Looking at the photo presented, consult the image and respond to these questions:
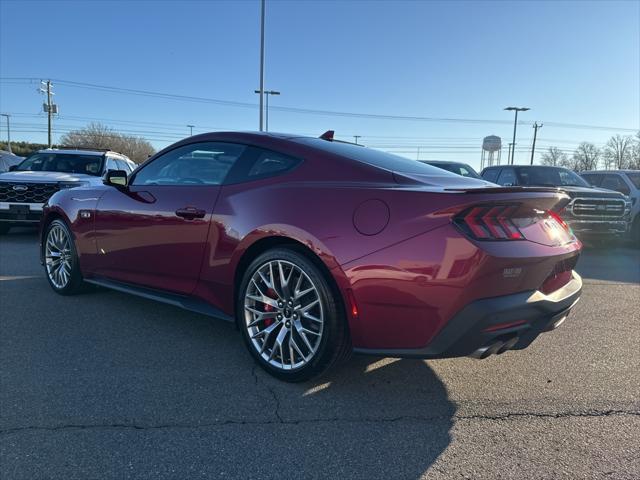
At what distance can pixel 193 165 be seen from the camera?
143 inches

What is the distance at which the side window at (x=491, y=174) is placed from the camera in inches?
424

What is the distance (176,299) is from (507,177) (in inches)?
343

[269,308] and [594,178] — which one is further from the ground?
[594,178]

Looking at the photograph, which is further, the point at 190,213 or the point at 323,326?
the point at 190,213

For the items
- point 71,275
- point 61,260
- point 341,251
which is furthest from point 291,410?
point 61,260

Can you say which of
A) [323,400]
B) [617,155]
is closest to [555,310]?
[323,400]

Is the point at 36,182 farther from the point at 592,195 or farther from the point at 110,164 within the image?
the point at 592,195

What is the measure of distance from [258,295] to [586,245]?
9398 mm

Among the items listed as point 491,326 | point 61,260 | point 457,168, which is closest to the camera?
point 491,326

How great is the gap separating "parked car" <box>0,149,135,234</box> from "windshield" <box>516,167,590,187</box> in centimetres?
843

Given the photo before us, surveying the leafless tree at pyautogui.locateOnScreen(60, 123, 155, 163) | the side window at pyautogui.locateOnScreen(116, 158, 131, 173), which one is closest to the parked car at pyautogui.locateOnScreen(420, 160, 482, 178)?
the side window at pyautogui.locateOnScreen(116, 158, 131, 173)

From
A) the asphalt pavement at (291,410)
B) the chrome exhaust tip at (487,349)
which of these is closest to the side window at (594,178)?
the asphalt pavement at (291,410)

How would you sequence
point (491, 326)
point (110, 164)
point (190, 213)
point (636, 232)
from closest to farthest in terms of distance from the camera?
point (491, 326) → point (190, 213) → point (110, 164) → point (636, 232)

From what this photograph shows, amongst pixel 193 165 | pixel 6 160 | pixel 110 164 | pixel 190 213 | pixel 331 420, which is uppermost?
pixel 6 160
